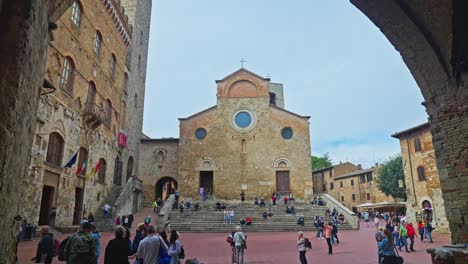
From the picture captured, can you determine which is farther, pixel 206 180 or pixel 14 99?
pixel 206 180

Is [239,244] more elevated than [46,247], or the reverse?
[46,247]

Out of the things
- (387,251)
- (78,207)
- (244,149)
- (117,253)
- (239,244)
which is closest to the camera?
(117,253)

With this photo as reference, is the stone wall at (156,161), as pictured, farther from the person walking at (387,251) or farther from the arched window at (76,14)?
the person walking at (387,251)

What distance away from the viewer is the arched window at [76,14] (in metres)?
16.8

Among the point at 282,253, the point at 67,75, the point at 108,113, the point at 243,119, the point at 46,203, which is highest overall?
the point at 243,119

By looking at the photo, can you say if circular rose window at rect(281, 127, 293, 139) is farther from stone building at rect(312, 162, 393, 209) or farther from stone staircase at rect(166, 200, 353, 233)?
stone building at rect(312, 162, 393, 209)

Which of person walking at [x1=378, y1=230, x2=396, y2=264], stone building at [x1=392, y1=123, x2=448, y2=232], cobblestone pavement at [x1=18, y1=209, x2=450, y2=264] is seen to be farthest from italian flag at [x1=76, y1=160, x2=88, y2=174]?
stone building at [x1=392, y1=123, x2=448, y2=232]

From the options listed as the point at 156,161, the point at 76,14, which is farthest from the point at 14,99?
the point at 156,161

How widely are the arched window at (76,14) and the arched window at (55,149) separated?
20.0ft

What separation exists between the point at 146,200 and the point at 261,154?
445 inches

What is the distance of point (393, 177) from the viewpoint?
3369 cm

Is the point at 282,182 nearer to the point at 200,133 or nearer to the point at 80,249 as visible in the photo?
the point at 200,133

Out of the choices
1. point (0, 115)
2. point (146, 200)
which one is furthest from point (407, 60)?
point (146, 200)

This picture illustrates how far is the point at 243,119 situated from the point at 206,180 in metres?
6.75
